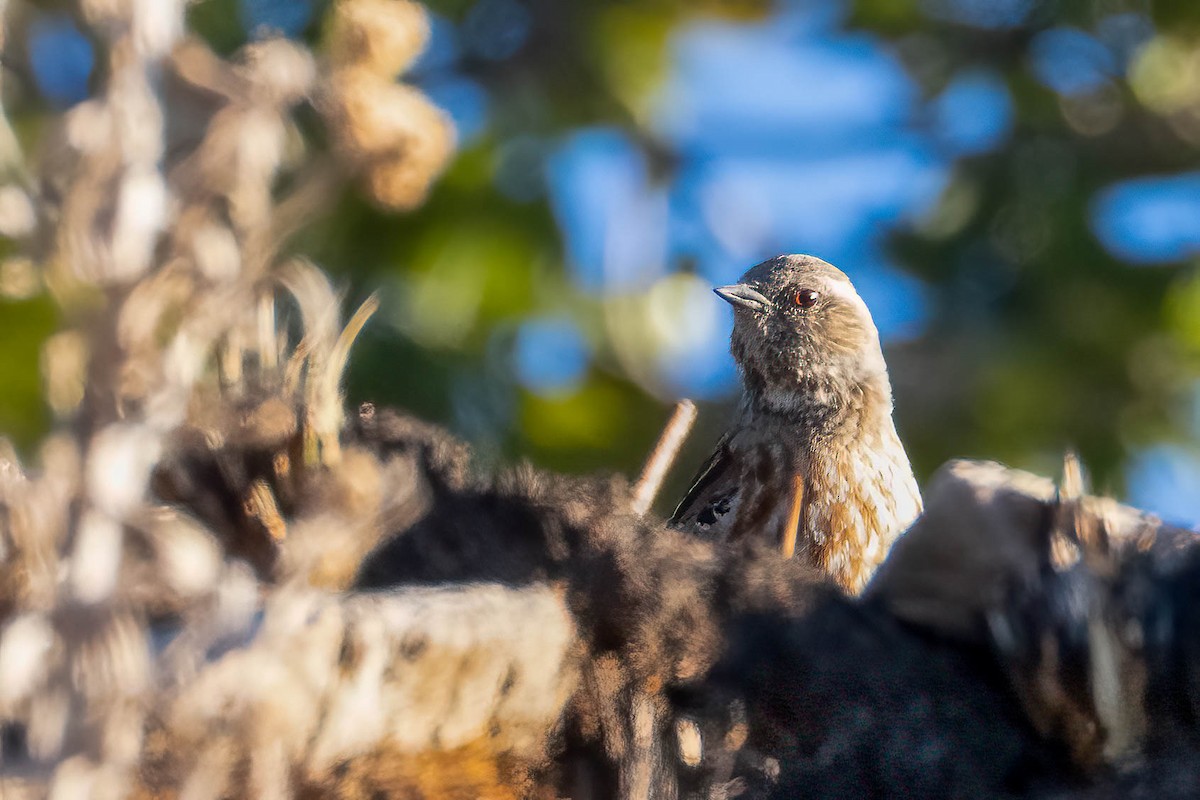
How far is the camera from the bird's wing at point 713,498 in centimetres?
416

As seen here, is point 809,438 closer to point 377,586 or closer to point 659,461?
point 659,461

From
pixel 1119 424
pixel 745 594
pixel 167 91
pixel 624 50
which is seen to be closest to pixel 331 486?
pixel 167 91

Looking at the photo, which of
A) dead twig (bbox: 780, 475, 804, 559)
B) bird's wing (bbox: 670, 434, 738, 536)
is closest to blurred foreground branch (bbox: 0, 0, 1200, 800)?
dead twig (bbox: 780, 475, 804, 559)

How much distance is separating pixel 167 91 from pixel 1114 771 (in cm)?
143

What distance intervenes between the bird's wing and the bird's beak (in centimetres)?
50

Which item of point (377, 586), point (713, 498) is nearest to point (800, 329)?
point (713, 498)

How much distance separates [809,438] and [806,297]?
29.2 inches

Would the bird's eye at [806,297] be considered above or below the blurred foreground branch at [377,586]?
above

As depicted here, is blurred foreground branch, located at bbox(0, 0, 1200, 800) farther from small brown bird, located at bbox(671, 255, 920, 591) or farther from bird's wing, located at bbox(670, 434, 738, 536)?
bird's wing, located at bbox(670, 434, 738, 536)

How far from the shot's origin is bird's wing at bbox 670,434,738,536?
13.7ft

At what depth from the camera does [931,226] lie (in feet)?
24.6

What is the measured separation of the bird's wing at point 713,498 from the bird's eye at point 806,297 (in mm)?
583

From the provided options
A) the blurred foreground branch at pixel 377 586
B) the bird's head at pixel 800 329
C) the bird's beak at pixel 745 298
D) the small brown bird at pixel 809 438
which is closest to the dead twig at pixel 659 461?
the blurred foreground branch at pixel 377 586

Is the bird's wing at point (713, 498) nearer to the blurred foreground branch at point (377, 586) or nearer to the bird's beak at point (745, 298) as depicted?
the bird's beak at point (745, 298)
